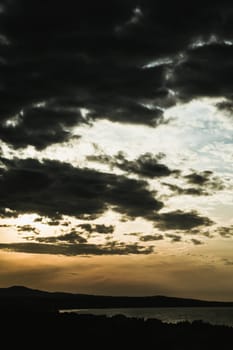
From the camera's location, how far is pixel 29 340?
1128 inches

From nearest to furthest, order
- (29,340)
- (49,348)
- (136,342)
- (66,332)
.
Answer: (49,348)
(29,340)
(136,342)
(66,332)

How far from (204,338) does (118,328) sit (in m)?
6.90

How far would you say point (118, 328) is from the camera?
3850 cm

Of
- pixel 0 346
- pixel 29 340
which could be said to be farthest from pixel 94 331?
pixel 0 346

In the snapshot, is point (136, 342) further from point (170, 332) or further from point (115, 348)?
point (170, 332)

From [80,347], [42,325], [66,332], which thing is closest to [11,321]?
[42,325]

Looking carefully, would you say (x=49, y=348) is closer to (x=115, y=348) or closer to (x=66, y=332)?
(x=115, y=348)

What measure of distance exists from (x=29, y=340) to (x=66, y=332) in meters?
4.94

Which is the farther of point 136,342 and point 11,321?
point 11,321

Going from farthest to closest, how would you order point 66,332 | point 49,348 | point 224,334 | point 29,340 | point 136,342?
1. point 224,334
2. point 66,332
3. point 136,342
4. point 29,340
5. point 49,348

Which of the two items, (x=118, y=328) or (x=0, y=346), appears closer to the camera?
(x=0, y=346)

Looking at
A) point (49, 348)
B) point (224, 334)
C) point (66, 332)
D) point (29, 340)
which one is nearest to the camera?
point (49, 348)

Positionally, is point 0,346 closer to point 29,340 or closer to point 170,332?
point 29,340

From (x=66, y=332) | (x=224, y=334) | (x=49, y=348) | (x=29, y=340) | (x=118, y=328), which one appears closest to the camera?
(x=49, y=348)
